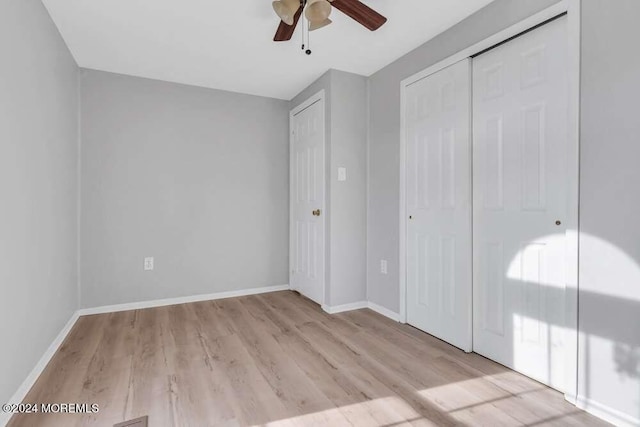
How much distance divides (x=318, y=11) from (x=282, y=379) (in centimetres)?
204

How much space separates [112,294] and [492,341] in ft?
10.6

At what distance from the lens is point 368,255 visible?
3244 mm

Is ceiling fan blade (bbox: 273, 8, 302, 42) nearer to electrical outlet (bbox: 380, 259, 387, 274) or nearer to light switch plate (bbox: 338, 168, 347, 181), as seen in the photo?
light switch plate (bbox: 338, 168, 347, 181)

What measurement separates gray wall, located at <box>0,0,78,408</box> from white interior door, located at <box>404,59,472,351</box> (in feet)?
8.23

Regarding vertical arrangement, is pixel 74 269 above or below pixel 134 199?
below

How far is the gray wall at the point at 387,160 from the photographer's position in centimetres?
255

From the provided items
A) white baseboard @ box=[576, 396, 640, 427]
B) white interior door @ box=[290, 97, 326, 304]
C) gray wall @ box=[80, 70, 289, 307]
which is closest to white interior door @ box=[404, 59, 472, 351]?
white baseboard @ box=[576, 396, 640, 427]

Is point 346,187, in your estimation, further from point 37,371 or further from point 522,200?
point 37,371

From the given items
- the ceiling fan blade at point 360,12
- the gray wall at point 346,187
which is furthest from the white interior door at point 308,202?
the ceiling fan blade at point 360,12

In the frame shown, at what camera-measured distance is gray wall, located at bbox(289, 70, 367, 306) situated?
309cm

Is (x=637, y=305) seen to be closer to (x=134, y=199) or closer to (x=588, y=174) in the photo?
(x=588, y=174)

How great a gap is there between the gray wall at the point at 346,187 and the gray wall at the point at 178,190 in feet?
3.17

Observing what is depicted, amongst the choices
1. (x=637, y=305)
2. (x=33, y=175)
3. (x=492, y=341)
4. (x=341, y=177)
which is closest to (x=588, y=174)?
(x=637, y=305)

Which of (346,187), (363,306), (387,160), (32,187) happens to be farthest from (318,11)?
(363,306)
